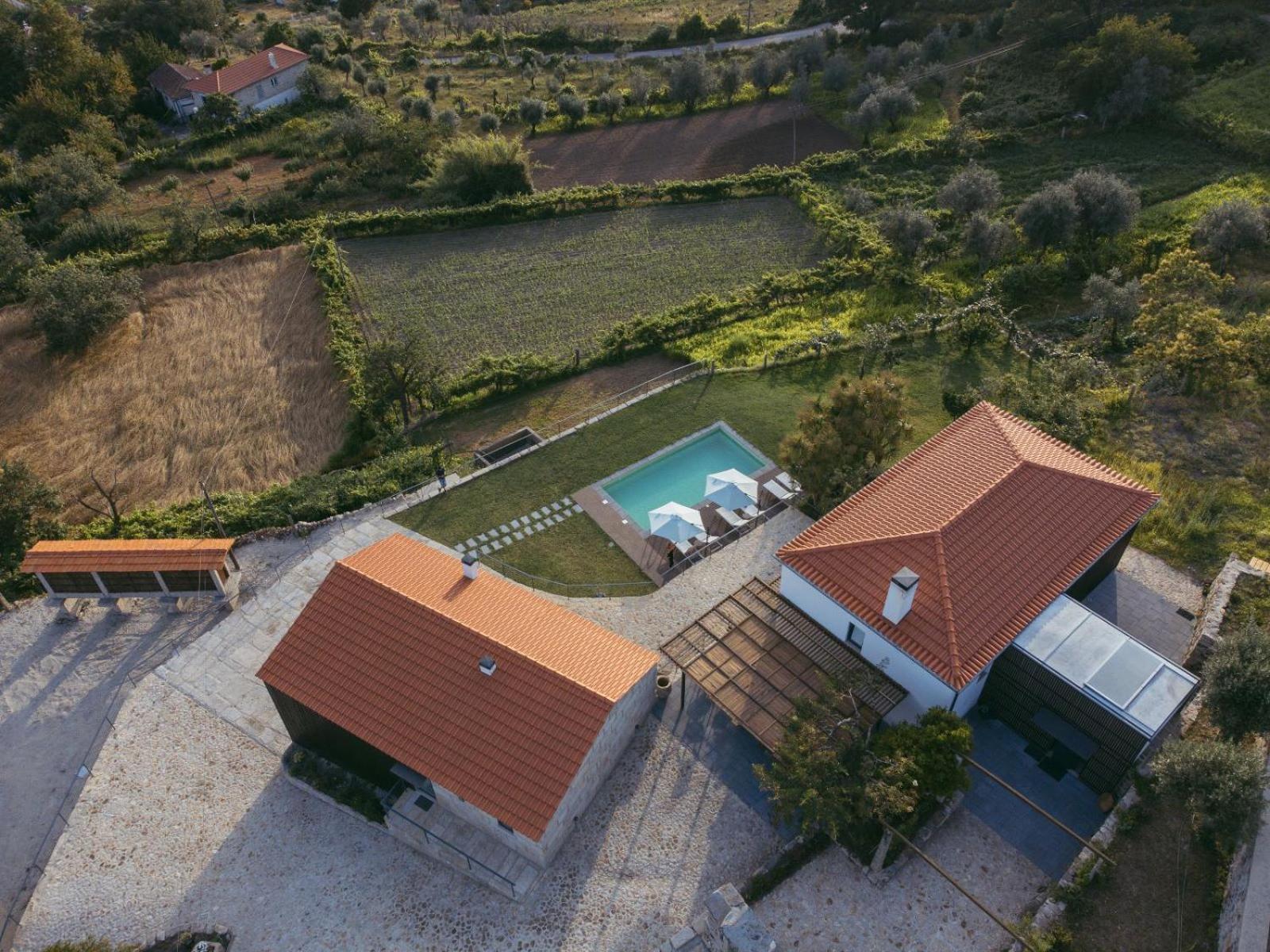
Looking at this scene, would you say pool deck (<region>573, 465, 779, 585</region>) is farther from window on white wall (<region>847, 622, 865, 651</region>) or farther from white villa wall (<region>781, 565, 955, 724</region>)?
window on white wall (<region>847, 622, 865, 651</region>)

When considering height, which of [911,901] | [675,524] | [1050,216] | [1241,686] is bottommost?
[911,901]

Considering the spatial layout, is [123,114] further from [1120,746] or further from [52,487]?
[1120,746]

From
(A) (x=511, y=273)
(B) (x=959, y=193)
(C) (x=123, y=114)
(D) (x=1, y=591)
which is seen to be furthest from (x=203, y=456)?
(C) (x=123, y=114)

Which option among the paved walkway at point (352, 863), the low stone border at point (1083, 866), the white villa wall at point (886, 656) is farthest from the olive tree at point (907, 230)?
the low stone border at point (1083, 866)

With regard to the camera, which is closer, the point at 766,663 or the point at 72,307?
the point at 766,663

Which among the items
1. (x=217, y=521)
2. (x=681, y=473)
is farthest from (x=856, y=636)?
(x=217, y=521)

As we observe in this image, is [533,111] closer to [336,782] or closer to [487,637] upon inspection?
[487,637]
